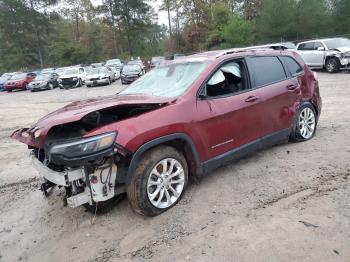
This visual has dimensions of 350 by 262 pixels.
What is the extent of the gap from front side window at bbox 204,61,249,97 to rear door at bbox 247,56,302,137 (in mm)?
175

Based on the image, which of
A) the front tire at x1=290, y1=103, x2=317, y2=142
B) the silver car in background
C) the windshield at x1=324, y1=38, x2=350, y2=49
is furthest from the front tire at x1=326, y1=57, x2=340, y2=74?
the front tire at x1=290, y1=103, x2=317, y2=142

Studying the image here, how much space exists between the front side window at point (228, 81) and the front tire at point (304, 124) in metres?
1.37

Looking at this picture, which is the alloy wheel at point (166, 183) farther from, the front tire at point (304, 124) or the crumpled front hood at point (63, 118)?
the front tire at point (304, 124)

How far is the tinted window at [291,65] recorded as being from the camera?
223 inches

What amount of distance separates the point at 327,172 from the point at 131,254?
2.78 m

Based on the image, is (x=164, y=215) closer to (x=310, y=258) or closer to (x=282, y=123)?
(x=310, y=258)

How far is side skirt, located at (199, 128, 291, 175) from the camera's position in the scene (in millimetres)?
4320

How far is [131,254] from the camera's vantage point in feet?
10.9

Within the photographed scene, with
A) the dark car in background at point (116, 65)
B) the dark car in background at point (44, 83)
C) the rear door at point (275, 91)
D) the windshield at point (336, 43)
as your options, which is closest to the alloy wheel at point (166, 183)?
the rear door at point (275, 91)

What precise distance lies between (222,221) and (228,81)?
1907 millimetres

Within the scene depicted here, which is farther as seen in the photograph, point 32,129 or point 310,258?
point 32,129

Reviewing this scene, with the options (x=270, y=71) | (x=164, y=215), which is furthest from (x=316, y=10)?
(x=164, y=215)

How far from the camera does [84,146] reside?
11.1ft

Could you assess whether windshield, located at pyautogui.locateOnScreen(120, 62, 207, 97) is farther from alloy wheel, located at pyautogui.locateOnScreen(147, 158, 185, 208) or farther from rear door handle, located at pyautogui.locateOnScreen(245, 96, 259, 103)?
alloy wheel, located at pyautogui.locateOnScreen(147, 158, 185, 208)
